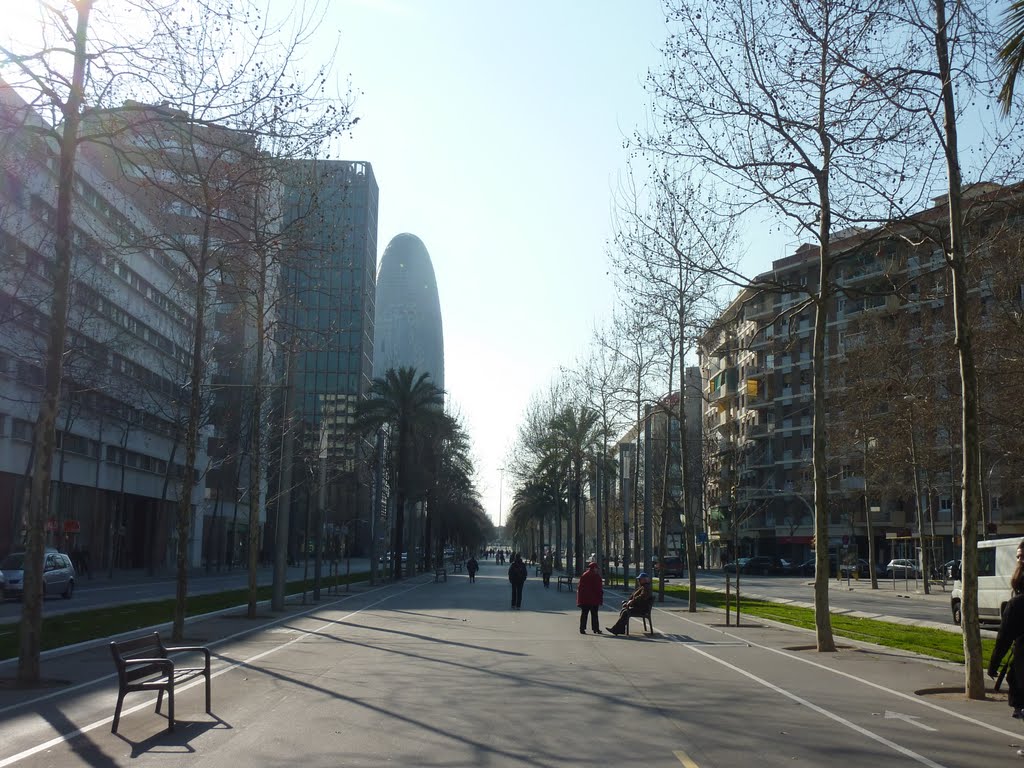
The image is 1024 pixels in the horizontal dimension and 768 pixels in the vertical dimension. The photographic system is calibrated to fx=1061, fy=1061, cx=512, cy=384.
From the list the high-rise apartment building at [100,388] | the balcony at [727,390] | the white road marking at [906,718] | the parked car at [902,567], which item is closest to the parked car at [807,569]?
the parked car at [902,567]

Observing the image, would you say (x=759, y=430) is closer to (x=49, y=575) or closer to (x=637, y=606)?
(x=49, y=575)

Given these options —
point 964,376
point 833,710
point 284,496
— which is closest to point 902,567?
point 284,496

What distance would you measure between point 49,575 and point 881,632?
2677 centimetres

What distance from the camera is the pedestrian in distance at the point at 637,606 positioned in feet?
75.9

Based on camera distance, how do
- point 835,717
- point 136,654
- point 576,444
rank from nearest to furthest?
point 136,654 → point 835,717 → point 576,444

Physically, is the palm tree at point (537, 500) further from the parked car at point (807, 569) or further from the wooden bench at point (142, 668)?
the wooden bench at point (142, 668)

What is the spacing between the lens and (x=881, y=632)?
2442 centimetres

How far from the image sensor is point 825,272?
1936cm

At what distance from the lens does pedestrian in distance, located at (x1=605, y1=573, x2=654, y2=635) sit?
23.1m

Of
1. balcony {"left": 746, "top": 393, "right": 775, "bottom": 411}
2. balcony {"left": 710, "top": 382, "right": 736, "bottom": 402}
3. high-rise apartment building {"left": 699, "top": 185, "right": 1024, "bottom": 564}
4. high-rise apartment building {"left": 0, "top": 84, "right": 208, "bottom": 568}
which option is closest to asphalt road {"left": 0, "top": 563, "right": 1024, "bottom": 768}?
high-rise apartment building {"left": 699, "top": 185, "right": 1024, "bottom": 564}

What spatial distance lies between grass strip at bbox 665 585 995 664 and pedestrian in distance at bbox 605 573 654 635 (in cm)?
423

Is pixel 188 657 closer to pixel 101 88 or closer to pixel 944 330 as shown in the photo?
pixel 101 88

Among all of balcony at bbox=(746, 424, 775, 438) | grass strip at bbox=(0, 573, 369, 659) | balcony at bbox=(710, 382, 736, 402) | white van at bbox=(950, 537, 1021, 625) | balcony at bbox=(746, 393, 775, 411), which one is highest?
balcony at bbox=(710, 382, 736, 402)

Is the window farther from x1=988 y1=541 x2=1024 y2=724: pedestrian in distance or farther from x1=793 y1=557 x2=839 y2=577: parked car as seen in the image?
x1=793 y1=557 x2=839 y2=577: parked car
